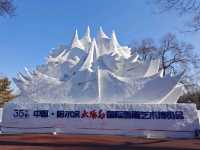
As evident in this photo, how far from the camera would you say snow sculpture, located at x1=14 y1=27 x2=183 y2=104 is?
32750mm

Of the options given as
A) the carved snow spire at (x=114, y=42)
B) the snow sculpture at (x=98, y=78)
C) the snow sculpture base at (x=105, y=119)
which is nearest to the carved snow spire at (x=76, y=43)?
the snow sculpture at (x=98, y=78)

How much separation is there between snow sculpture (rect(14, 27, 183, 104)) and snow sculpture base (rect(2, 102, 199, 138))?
16.4 feet

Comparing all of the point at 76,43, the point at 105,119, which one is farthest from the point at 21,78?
the point at 105,119

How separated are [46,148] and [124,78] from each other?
1830 cm

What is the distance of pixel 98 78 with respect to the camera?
114ft

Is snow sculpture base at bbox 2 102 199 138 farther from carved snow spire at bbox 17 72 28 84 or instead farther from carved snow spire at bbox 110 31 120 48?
carved snow spire at bbox 110 31 120 48

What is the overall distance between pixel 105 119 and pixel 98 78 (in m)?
7.45

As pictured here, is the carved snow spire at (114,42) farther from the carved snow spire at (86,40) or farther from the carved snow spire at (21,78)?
the carved snow spire at (21,78)

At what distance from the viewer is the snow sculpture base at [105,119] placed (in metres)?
26.9

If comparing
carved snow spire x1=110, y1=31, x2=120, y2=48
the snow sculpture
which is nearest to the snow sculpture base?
the snow sculpture

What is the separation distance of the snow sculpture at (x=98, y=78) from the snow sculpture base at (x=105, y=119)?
501cm

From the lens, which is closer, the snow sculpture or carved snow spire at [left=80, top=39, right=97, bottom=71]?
the snow sculpture

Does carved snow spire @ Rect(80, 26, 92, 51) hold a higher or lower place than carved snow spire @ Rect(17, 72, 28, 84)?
higher

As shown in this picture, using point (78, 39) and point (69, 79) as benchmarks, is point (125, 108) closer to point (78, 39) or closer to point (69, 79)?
point (69, 79)
